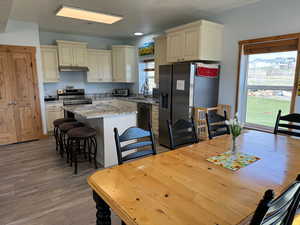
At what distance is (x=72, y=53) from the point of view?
541 centimetres

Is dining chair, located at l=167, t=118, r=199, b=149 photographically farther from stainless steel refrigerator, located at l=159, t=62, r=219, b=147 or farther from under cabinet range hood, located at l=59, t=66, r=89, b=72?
under cabinet range hood, located at l=59, t=66, r=89, b=72

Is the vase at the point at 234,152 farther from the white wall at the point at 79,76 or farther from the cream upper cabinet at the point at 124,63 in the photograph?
the white wall at the point at 79,76

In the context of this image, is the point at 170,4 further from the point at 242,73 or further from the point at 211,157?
the point at 211,157

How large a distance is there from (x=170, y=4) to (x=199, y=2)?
1.59 ft

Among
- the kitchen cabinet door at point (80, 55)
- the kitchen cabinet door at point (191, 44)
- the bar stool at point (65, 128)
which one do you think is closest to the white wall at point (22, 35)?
the kitchen cabinet door at point (80, 55)

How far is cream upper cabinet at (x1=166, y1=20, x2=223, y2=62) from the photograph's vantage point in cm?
355

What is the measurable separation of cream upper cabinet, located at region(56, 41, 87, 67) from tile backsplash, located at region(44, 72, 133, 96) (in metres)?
0.49

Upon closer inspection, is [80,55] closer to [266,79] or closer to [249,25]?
[249,25]

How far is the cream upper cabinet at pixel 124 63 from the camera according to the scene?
5996mm

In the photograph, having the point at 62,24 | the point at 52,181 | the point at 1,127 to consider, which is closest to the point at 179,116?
the point at 52,181

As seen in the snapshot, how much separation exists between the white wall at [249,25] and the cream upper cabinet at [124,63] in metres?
2.89

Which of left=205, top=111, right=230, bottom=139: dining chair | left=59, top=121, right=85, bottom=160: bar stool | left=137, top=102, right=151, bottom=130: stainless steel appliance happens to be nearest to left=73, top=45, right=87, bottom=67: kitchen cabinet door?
left=137, top=102, right=151, bottom=130: stainless steel appliance

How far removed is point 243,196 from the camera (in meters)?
1.09

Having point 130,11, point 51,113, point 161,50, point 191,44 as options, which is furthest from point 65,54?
point 191,44
